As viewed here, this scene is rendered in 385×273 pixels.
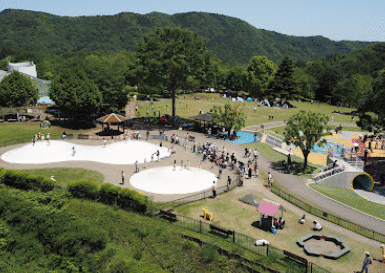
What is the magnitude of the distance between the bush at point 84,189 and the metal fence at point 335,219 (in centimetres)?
1572

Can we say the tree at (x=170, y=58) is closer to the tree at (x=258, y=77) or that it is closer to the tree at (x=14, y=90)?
the tree at (x=14, y=90)

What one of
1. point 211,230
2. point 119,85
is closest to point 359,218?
point 211,230

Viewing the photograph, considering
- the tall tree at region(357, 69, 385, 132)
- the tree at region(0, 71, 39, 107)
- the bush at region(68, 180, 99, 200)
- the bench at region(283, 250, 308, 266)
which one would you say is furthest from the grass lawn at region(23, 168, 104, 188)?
the tree at region(0, 71, 39, 107)

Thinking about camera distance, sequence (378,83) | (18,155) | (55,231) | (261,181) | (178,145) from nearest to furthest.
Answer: (55,231)
(261,181)
(18,155)
(378,83)
(178,145)

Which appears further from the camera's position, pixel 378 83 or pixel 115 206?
pixel 378 83

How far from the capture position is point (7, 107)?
62.6 m

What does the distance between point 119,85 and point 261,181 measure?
35.9 metres

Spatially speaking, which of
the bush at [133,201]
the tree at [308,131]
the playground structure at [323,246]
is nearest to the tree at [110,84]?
the tree at [308,131]

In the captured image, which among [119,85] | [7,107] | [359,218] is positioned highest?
[119,85]

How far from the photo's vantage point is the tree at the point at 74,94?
167 feet

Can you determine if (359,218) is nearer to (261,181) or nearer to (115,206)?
(261,181)

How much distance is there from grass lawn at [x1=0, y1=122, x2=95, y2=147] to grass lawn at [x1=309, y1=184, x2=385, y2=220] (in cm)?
3677

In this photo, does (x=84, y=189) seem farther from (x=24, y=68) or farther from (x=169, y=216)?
(x=24, y=68)

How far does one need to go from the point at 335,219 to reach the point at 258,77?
85715 mm
